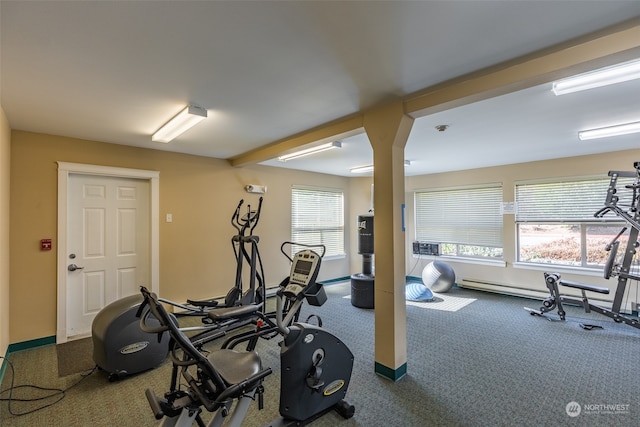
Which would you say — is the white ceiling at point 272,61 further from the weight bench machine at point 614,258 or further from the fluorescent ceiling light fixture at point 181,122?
the weight bench machine at point 614,258

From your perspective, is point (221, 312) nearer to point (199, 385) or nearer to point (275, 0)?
point (199, 385)

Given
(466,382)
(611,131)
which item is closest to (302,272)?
(466,382)

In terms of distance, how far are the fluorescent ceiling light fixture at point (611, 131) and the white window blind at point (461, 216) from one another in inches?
85.8

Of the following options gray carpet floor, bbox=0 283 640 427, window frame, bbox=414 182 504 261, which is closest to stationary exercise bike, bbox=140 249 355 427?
gray carpet floor, bbox=0 283 640 427

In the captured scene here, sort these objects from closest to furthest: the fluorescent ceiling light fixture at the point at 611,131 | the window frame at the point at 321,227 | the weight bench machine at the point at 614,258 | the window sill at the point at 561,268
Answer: the fluorescent ceiling light fixture at the point at 611,131, the weight bench machine at the point at 614,258, the window sill at the point at 561,268, the window frame at the point at 321,227

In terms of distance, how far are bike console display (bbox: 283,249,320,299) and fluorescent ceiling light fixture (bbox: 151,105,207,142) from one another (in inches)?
65.9

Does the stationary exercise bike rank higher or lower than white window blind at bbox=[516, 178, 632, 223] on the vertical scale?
lower

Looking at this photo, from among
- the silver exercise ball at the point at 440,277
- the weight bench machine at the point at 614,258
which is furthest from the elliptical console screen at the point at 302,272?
the silver exercise ball at the point at 440,277

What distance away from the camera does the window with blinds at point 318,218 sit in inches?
235

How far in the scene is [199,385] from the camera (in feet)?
5.03

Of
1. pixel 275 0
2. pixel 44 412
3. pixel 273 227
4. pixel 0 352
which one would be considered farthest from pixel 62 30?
pixel 273 227

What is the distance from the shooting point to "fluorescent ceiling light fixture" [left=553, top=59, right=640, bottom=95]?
6.13 ft

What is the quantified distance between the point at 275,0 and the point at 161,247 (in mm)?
3855

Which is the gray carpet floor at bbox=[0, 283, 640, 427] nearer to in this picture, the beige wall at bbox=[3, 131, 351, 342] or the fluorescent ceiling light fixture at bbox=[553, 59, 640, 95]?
the beige wall at bbox=[3, 131, 351, 342]
